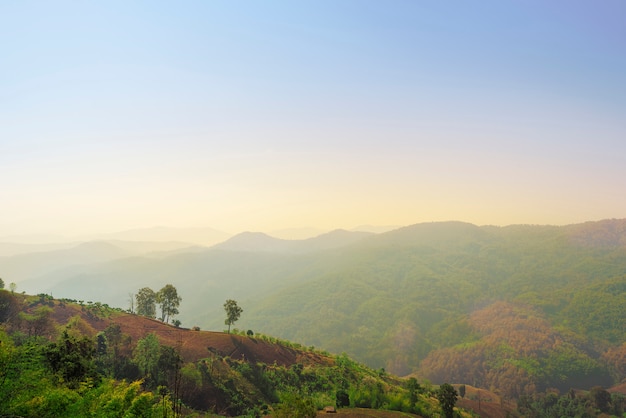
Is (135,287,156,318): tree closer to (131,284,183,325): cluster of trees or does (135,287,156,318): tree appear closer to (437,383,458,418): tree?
(131,284,183,325): cluster of trees

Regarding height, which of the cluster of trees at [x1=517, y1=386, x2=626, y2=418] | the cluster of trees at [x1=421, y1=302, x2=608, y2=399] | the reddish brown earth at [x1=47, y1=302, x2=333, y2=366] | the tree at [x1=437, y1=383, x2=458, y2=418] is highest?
the reddish brown earth at [x1=47, y1=302, x2=333, y2=366]

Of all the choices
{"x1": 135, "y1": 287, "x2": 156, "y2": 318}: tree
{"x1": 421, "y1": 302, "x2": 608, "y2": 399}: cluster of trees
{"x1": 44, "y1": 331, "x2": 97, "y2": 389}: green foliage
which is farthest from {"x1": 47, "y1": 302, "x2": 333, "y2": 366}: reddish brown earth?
{"x1": 421, "y1": 302, "x2": 608, "y2": 399}: cluster of trees

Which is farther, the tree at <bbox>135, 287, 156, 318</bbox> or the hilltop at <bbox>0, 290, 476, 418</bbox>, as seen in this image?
the tree at <bbox>135, 287, 156, 318</bbox>

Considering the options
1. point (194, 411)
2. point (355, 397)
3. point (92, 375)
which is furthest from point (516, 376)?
point (92, 375)

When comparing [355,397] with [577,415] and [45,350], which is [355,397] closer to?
[45,350]

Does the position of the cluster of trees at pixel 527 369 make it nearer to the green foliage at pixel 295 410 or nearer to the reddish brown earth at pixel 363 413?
the reddish brown earth at pixel 363 413

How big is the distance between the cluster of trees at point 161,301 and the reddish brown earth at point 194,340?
14205mm

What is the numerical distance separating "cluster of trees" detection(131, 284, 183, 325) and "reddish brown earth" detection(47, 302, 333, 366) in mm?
14205

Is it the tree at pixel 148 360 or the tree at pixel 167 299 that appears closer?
the tree at pixel 148 360

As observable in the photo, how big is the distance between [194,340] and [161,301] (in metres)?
25.0

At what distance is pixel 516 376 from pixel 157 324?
565ft

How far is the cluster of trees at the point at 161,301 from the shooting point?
7981cm

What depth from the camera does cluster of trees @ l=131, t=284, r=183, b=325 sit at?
262 feet

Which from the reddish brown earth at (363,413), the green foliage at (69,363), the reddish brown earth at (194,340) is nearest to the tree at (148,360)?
the reddish brown earth at (194,340)
